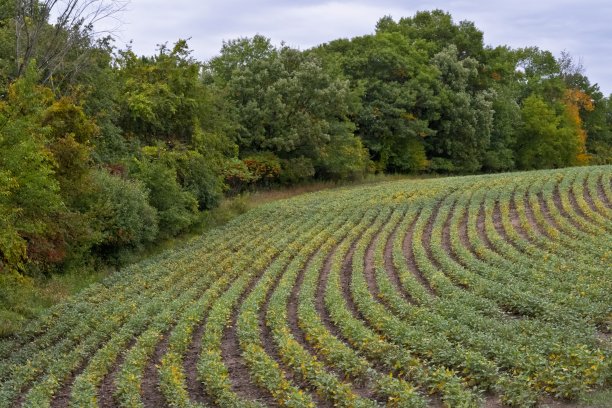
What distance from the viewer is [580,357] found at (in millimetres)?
9602

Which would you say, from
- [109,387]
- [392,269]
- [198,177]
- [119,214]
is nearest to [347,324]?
[109,387]

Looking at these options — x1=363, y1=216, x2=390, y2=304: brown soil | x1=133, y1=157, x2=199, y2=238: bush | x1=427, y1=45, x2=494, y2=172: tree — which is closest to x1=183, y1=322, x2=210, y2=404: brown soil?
x1=363, y1=216, x2=390, y2=304: brown soil

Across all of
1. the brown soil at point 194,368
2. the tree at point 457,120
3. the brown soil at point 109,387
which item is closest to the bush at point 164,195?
the brown soil at point 194,368

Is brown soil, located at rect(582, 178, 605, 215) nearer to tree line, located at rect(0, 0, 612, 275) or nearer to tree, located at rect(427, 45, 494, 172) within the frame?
tree line, located at rect(0, 0, 612, 275)

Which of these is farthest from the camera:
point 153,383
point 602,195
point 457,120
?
point 457,120

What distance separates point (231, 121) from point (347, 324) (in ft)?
99.4

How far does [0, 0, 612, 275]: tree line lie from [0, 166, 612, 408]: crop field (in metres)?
2.86

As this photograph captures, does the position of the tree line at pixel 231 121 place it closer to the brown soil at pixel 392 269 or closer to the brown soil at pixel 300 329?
the brown soil at pixel 300 329

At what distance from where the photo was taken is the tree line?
2055 cm

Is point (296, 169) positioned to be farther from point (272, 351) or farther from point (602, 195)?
A: point (272, 351)

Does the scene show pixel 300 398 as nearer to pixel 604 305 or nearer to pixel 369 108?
pixel 604 305

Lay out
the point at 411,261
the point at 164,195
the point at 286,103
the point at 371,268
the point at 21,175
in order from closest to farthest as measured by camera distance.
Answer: the point at 21,175 → the point at 371,268 → the point at 411,261 → the point at 164,195 → the point at 286,103

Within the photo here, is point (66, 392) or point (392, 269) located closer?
point (66, 392)

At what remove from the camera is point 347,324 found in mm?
13023
